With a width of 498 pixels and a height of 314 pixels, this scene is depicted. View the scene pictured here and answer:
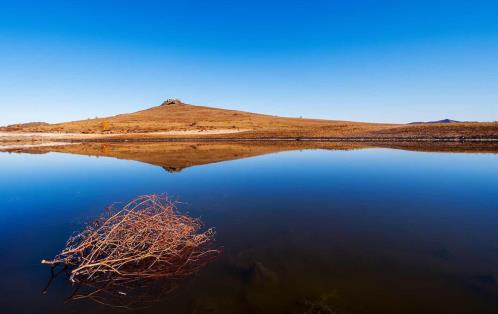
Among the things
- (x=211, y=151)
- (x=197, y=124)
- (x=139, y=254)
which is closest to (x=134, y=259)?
(x=139, y=254)

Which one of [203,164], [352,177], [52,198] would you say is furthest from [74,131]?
[352,177]

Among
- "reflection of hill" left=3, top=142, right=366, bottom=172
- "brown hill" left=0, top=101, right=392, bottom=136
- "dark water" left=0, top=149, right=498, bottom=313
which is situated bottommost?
"dark water" left=0, top=149, right=498, bottom=313

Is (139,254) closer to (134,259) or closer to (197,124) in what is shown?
(134,259)

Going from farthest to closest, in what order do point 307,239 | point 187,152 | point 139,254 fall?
point 187,152 < point 307,239 < point 139,254

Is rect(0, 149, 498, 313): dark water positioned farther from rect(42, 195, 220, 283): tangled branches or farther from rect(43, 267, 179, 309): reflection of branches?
rect(42, 195, 220, 283): tangled branches

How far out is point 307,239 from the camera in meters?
9.94

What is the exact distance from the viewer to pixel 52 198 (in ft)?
56.0

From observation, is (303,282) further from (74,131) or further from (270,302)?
(74,131)

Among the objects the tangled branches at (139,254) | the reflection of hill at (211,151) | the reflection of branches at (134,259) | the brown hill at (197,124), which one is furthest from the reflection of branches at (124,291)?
the brown hill at (197,124)

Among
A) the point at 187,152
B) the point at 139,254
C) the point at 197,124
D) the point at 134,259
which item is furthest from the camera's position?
the point at 197,124

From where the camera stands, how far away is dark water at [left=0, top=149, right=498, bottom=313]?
22.1 ft

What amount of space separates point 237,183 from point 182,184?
3539 millimetres

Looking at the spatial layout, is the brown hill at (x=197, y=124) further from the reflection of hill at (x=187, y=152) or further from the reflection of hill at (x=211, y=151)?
the reflection of hill at (x=187, y=152)

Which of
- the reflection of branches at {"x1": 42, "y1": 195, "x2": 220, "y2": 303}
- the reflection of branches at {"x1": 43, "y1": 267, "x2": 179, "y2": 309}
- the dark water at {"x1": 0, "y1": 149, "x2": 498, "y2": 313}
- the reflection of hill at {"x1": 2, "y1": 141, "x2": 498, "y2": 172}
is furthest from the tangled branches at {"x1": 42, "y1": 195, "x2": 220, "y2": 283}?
the reflection of hill at {"x1": 2, "y1": 141, "x2": 498, "y2": 172}
